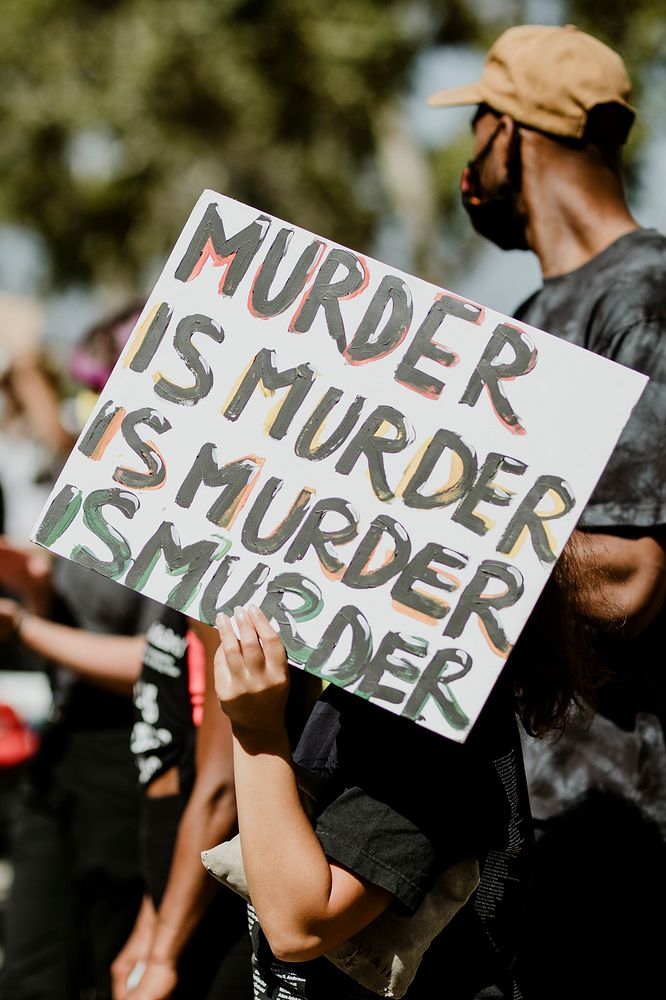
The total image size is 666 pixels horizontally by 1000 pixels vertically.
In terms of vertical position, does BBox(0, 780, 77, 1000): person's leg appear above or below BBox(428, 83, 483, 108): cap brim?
below

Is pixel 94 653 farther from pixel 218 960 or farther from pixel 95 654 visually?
pixel 218 960

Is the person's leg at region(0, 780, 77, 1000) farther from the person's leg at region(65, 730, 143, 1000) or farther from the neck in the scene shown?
the neck

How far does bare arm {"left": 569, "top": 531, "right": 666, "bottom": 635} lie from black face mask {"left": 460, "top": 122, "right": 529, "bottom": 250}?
75cm

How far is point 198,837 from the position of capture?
6.74ft

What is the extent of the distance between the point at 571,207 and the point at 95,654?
150 centimetres

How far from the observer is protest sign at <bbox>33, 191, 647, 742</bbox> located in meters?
1.49

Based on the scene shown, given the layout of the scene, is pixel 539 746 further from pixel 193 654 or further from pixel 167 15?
pixel 167 15

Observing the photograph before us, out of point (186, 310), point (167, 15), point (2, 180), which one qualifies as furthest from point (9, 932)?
point (2, 180)

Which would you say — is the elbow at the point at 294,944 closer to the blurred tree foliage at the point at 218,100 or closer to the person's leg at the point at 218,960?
the person's leg at the point at 218,960

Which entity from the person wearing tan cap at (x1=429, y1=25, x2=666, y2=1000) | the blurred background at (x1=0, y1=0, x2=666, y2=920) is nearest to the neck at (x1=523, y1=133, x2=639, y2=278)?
the person wearing tan cap at (x1=429, y1=25, x2=666, y2=1000)

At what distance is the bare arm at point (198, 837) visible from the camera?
2.06 metres

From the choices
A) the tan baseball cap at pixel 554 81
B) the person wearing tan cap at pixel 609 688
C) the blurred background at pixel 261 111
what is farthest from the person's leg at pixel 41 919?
the blurred background at pixel 261 111

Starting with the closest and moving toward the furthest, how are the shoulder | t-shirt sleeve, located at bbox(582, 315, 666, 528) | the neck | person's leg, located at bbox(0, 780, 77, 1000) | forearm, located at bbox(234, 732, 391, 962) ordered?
1. forearm, located at bbox(234, 732, 391, 962)
2. t-shirt sleeve, located at bbox(582, 315, 666, 528)
3. the shoulder
4. the neck
5. person's leg, located at bbox(0, 780, 77, 1000)

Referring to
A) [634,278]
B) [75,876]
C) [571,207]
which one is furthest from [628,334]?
[75,876]
